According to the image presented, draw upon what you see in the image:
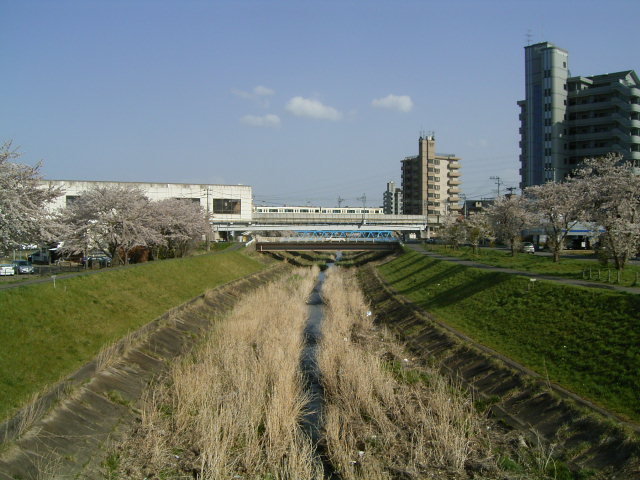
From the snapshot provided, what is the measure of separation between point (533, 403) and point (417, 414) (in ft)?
10.7

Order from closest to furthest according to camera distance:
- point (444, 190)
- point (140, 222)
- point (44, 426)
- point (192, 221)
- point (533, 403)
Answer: point (44, 426)
point (533, 403)
point (140, 222)
point (192, 221)
point (444, 190)

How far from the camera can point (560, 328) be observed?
2080cm

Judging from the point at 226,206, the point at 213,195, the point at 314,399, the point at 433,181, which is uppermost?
the point at 433,181

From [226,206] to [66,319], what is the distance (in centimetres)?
6901

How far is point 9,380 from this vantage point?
1466cm

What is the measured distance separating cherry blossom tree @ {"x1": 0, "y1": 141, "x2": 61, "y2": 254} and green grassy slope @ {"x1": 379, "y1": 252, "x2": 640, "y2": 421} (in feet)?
67.3

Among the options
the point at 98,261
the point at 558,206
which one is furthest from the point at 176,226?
the point at 558,206

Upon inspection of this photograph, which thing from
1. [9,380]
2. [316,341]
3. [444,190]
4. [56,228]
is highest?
[444,190]

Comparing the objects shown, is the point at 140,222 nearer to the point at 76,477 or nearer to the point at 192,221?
the point at 192,221

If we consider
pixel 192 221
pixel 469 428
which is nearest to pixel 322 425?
pixel 469 428

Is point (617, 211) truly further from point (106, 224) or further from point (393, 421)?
point (106, 224)

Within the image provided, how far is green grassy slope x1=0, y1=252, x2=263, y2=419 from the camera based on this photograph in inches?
614

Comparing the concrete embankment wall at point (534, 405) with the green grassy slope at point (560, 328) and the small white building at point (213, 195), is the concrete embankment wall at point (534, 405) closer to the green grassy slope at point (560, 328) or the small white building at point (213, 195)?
the green grassy slope at point (560, 328)

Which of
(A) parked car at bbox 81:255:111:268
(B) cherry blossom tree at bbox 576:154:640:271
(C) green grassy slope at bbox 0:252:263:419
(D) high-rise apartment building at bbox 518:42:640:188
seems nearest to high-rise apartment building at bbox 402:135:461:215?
(D) high-rise apartment building at bbox 518:42:640:188
